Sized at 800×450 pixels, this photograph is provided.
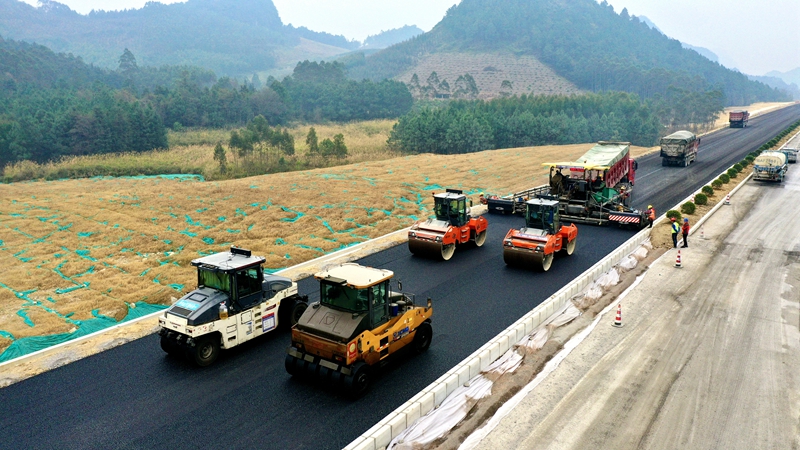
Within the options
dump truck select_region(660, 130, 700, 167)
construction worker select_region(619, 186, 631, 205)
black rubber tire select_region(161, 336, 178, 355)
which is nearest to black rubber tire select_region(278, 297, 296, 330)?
black rubber tire select_region(161, 336, 178, 355)

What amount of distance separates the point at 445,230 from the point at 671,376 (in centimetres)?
965

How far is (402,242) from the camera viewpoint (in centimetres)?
2245

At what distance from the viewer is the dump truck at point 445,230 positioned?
773 inches

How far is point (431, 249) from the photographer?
19672 millimetres

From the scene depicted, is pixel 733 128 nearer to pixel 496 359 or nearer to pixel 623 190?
pixel 623 190

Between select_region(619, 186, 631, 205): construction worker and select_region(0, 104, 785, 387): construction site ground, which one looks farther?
select_region(619, 186, 631, 205): construction worker

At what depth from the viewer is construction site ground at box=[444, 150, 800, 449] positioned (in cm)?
990

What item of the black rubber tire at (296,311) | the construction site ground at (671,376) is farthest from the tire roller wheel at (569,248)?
the black rubber tire at (296,311)

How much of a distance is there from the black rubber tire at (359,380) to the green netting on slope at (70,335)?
791 cm

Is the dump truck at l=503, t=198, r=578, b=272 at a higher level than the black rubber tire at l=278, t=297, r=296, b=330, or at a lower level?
higher

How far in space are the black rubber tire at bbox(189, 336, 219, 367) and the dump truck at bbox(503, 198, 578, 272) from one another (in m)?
10.8

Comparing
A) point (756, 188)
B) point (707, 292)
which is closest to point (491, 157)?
point (756, 188)

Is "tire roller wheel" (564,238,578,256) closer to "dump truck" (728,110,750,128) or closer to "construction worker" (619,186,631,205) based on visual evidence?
Result: "construction worker" (619,186,631,205)

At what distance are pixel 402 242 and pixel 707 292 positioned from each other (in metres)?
11.5
